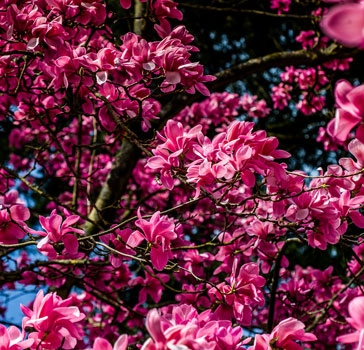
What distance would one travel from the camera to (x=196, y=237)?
161 inches

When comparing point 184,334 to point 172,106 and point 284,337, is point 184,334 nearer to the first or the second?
point 284,337

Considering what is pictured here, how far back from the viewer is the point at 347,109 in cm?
82

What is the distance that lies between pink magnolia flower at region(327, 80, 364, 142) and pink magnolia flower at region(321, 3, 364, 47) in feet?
0.57

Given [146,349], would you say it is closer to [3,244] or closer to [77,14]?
[3,244]

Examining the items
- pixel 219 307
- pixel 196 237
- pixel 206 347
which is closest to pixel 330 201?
pixel 219 307

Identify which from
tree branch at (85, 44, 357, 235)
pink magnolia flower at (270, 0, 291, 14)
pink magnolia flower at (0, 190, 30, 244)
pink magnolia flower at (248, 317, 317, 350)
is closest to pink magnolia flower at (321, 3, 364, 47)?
pink magnolia flower at (248, 317, 317, 350)

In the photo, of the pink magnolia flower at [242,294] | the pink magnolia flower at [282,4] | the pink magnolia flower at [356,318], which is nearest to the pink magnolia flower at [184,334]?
the pink magnolia flower at [356,318]

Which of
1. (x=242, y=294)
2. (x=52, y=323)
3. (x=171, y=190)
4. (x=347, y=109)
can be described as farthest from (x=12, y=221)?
(x=347, y=109)

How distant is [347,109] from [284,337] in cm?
62

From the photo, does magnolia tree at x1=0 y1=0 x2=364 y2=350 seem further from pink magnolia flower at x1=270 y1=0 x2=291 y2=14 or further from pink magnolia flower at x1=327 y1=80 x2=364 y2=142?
pink magnolia flower at x1=270 y1=0 x2=291 y2=14

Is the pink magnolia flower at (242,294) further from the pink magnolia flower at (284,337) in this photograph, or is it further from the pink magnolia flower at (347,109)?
the pink magnolia flower at (347,109)

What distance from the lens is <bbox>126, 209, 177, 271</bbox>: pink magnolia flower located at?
1427mm

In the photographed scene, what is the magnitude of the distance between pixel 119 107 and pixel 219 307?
829mm

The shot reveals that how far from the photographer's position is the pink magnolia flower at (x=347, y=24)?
0.62 meters
